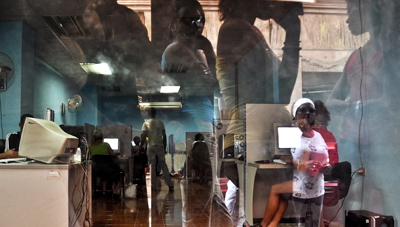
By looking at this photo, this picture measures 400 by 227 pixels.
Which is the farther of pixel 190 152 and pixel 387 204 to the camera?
pixel 190 152

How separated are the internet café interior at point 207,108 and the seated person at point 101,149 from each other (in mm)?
47

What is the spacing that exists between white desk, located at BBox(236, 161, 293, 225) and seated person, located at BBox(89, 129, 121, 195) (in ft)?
4.04

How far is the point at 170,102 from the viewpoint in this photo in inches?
95.4

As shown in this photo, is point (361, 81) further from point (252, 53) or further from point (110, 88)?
point (110, 88)

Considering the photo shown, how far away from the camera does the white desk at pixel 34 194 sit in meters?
1.59

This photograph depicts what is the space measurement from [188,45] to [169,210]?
1.47 m

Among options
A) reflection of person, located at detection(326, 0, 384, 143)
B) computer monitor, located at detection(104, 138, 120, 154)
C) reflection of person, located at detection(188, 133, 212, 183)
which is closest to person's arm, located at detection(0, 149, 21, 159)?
computer monitor, located at detection(104, 138, 120, 154)

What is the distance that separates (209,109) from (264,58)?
634mm

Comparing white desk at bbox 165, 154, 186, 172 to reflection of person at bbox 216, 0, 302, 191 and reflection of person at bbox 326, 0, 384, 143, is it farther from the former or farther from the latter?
reflection of person at bbox 326, 0, 384, 143

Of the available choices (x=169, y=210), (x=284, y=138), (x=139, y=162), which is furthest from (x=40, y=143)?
(x=284, y=138)

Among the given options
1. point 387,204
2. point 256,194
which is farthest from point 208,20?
point 387,204

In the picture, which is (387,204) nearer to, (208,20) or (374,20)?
(374,20)

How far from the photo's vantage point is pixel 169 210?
2664mm

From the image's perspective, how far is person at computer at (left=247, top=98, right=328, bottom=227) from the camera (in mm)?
1925
